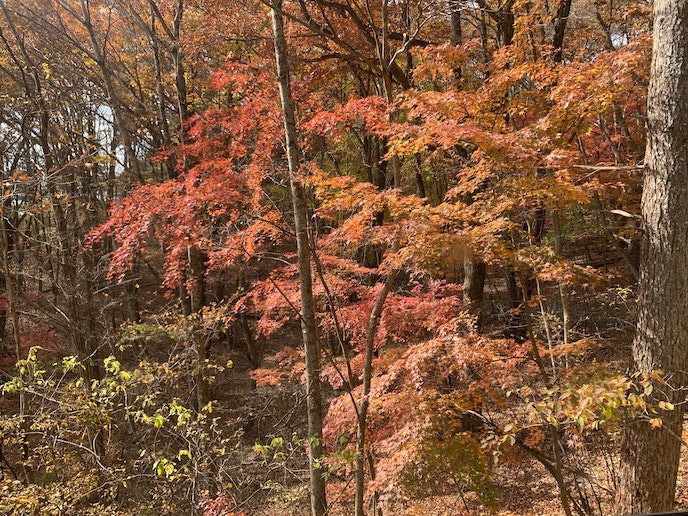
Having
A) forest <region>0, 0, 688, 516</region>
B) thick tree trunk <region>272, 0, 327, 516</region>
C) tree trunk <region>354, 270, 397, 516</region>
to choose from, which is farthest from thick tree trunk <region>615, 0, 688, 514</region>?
thick tree trunk <region>272, 0, 327, 516</region>

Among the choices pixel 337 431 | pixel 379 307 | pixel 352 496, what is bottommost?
pixel 352 496

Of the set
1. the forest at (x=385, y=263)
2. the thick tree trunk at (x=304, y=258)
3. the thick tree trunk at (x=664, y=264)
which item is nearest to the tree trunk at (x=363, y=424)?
the forest at (x=385, y=263)

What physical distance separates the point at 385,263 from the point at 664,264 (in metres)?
2.46

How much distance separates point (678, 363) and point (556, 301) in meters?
10.2

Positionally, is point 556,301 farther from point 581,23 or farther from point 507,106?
point 507,106

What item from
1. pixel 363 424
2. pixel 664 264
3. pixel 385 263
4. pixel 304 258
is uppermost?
pixel 304 258

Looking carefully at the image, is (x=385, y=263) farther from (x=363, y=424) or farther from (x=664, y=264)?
(x=664, y=264)

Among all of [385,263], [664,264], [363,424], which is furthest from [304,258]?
[664,264]

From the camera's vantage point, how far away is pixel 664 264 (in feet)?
11.8

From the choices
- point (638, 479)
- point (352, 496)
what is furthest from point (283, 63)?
point (352, 496)

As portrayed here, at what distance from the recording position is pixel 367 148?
11.4 m

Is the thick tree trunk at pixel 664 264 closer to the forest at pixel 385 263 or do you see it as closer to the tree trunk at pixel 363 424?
the forest at pixel 385 263

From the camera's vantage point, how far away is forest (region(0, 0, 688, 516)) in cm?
371

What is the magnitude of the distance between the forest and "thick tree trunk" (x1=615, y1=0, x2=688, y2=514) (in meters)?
0.02
